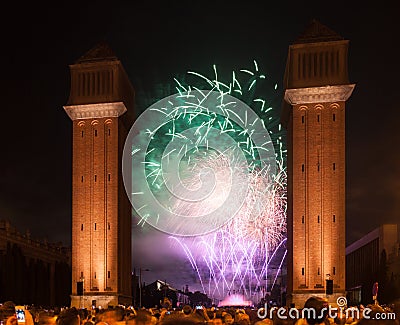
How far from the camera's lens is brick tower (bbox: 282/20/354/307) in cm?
3797

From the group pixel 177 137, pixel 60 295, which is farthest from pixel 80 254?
pixel 177 137

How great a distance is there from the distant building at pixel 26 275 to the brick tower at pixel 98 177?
4409mm

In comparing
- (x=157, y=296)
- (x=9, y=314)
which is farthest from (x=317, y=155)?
(x=157, y=296)

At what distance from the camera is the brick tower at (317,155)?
125ft

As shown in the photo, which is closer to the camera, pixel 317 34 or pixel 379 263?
pixel 317 34

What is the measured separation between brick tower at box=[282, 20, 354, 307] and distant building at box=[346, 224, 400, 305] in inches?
395

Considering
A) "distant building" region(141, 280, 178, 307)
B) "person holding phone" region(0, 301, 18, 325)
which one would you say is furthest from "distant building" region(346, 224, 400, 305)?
"person holding phone" region(0, 301, 18, 325)

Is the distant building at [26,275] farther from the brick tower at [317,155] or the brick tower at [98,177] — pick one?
the brick tower at [317,155]

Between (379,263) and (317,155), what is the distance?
2592cm

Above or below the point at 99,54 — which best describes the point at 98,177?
below

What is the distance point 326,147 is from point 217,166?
984 cm

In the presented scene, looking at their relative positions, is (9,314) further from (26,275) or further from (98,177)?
(26,275)

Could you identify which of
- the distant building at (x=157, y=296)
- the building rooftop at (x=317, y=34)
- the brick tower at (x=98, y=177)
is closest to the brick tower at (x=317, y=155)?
the building rooftop at (x=317, y=34)

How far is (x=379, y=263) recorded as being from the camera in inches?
2336
